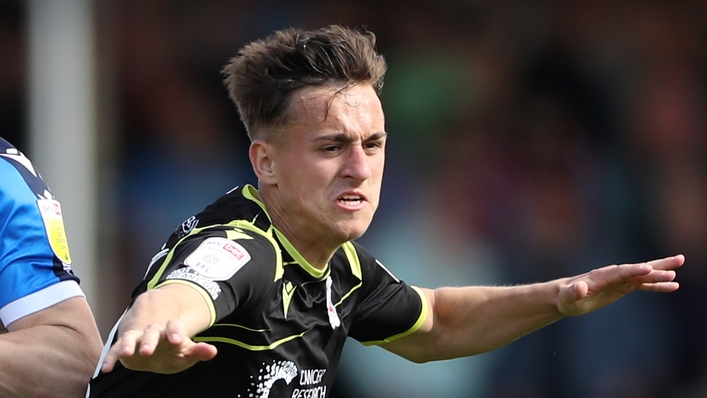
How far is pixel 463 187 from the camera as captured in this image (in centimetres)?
620

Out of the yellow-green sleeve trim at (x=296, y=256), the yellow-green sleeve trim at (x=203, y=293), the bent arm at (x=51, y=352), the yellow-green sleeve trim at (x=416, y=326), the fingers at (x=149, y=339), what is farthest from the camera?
the yellow-green sleeve trim at (x=416, y=326)

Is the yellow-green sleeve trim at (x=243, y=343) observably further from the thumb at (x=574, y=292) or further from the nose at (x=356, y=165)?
the thumb at (x=574, y=292)

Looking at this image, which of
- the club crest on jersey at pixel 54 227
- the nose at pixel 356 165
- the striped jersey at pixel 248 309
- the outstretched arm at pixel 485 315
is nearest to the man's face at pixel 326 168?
the nose at pixel 356 165

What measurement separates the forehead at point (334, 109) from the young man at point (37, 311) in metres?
0.84

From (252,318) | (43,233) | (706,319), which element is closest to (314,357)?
(252,318)

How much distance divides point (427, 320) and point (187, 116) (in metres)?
2.67

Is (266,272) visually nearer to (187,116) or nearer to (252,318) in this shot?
(252,318)

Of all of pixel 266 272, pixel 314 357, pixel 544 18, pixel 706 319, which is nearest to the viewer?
pixel 266 272

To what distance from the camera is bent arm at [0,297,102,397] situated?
2.98 meters

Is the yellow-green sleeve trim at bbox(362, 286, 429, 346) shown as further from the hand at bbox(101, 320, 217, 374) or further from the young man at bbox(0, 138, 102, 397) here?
the hand at bbox(101, 320, 217, 374)

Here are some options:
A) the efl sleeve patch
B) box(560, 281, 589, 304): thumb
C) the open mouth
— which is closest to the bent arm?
the efl sleeve patch

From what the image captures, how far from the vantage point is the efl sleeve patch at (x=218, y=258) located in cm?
285

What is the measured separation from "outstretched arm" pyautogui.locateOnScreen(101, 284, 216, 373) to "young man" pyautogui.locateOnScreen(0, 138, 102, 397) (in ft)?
1.65

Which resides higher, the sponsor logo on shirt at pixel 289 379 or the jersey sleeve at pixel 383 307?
the jersey sleeve at pixel 383 307
